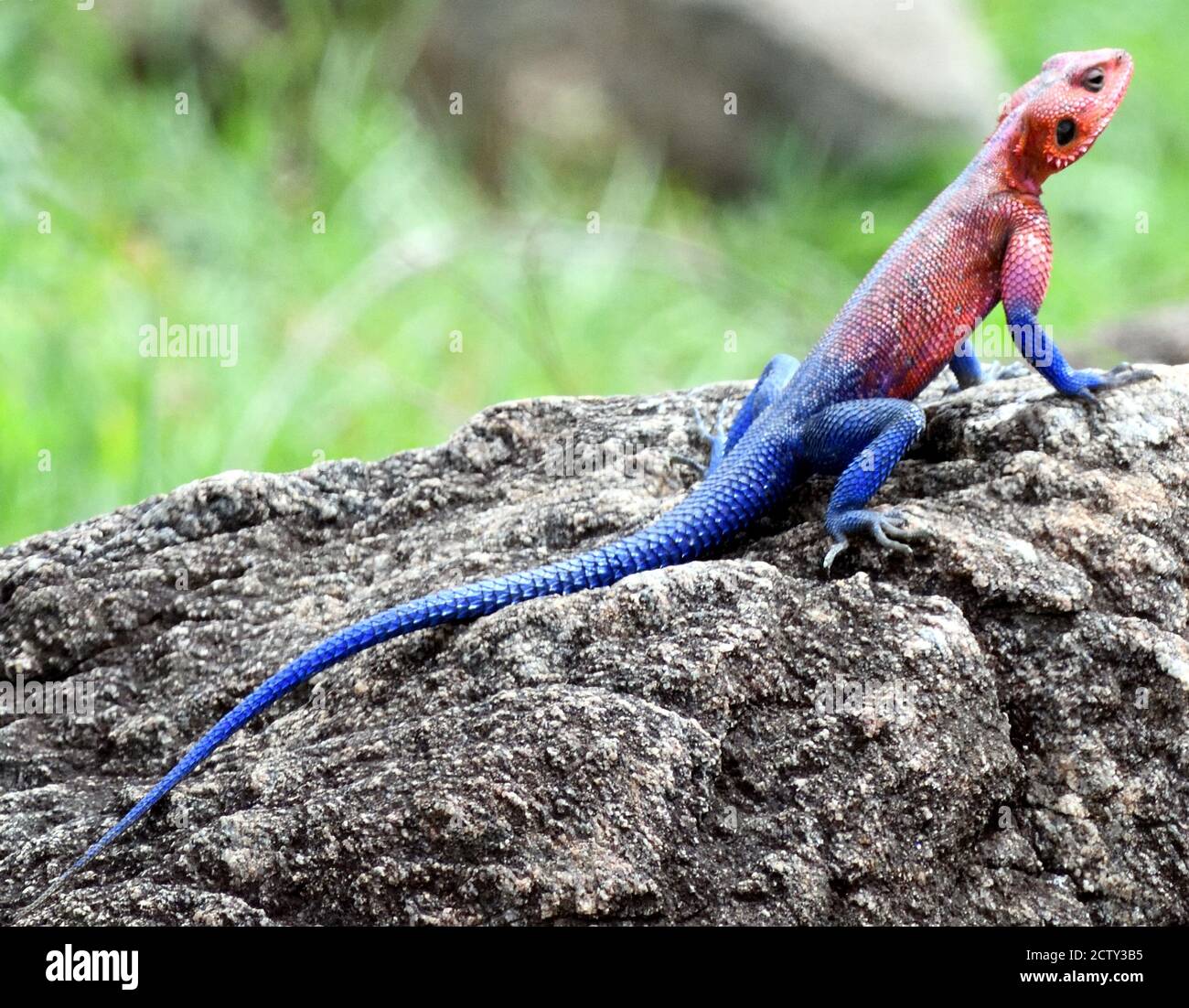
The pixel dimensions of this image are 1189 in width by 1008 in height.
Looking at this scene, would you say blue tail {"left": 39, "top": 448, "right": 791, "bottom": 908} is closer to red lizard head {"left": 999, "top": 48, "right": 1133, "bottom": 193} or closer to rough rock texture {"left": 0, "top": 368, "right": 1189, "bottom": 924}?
rough rock texture {"left": 0, "top": 368, "right": 1189, "bottom": 924}

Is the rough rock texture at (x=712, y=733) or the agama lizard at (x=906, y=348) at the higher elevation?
the agama lizard at (x=906, y=348)

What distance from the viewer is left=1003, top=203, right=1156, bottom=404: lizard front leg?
276 centimetres

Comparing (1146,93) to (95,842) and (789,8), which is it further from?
(95,842)

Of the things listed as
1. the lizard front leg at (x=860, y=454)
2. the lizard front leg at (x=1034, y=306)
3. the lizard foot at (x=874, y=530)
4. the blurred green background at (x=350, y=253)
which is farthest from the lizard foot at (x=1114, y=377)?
the blurred green background at (x=350, y=253)

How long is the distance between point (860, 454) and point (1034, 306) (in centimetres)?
61

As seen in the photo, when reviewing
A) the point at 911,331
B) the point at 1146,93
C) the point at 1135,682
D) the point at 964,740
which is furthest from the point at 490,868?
the point at 1146,93

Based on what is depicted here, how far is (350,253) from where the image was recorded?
6.29 meters

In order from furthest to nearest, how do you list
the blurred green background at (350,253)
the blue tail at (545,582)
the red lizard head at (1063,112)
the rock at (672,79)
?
1. the rock at (672,79)
2. the blurred green background at (350,253)
3. the red lizard head at (1063,112)
4. the blue tail at (545,582)

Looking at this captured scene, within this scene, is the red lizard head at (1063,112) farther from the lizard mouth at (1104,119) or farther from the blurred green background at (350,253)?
the blurred green background at (350,253)

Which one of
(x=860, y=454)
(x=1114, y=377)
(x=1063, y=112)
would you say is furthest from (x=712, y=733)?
(x=1063, y=112)

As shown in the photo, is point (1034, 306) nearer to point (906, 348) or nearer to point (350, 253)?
point (906, 348)

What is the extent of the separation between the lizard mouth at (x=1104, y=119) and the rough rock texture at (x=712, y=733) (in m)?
0.68

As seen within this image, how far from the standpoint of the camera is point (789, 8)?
7785 mm

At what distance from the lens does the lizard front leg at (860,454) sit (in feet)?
8.40
